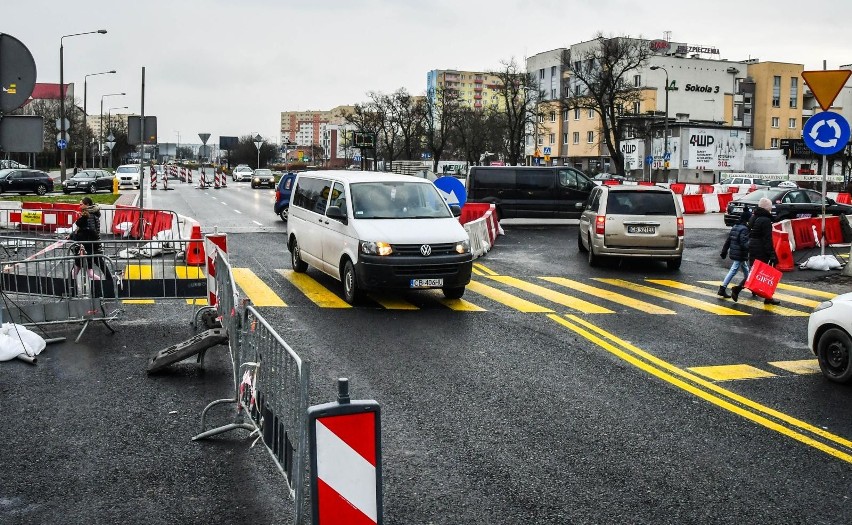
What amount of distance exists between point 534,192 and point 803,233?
9.04 meters

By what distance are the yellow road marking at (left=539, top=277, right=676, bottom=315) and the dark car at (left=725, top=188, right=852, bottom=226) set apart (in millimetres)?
15809

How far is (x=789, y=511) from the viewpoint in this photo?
5.48 m

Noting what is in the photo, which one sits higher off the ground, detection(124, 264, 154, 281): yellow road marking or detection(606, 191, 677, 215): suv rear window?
detection(606, 191, 677, 215): suv rear window

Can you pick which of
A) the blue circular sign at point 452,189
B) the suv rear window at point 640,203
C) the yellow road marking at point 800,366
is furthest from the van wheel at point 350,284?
the blue circular sign at point 452,189

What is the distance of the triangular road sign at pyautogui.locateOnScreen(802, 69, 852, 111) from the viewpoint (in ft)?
52.5

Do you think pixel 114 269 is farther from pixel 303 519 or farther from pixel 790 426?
pixel 790 426

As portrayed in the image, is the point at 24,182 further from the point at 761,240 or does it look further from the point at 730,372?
the point at 730,372

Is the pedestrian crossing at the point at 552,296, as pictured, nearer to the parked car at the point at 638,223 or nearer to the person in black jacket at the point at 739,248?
the person in black jacket at the point at 739,248

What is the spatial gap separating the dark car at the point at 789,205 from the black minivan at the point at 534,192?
17.2ft

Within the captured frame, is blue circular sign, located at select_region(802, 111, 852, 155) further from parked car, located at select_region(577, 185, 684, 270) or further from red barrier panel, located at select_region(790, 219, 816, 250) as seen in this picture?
red barrier panel, located at select_region(790, 219, 816, 250)

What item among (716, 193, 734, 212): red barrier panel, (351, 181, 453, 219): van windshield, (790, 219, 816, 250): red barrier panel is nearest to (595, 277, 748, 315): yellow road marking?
(351, 181, 453, 219): van windshield

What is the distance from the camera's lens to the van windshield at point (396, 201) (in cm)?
1403

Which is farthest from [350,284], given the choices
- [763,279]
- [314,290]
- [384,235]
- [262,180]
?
[262,180]

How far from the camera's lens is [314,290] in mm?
14891
